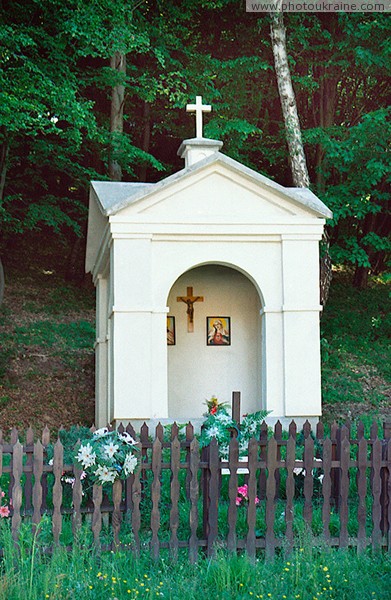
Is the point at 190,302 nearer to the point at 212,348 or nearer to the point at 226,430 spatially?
the point at 212,348

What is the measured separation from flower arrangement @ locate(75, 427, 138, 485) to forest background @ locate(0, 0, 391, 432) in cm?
825

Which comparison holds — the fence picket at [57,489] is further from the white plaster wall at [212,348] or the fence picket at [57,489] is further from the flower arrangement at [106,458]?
the white plaster wall at [212,348]

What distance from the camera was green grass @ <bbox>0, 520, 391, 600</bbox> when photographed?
234 inches

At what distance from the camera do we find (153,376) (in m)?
12.3

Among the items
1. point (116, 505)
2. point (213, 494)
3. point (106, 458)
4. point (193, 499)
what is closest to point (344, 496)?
point (213, 494)

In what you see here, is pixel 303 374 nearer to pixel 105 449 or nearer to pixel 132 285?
pixel 132 285

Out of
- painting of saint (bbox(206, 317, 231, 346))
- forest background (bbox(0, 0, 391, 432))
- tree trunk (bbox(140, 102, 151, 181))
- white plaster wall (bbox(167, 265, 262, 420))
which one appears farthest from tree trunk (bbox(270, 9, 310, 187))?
tree trunk (bbox(140, 102, 151, 181))

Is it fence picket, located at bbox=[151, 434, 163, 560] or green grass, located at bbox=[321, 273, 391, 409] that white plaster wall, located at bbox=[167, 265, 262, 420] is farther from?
fence picket, located at bbox=[151, 434, 163, 560]

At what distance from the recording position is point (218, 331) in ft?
47.0

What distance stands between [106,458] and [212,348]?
7.31m

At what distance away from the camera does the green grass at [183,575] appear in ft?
19.5

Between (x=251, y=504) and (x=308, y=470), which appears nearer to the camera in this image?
(x=251, y=504)

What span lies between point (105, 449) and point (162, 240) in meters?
5.74

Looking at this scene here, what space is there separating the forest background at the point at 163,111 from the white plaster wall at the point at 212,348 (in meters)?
3.42
